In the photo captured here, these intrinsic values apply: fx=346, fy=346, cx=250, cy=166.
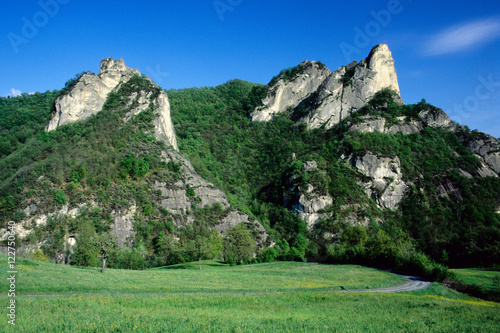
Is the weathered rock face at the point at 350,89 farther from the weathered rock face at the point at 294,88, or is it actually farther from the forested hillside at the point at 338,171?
the weathered rock face at the point at 294,88

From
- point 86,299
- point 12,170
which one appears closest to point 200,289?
point 86,299

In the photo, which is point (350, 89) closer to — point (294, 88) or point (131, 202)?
point (294, 88)

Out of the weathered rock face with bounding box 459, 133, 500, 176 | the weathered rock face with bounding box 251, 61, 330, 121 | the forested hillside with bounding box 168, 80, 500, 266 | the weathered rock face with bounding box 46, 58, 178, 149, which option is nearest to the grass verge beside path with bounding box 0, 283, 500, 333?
the forested hillside with bounding box 168, 80, 500, 266

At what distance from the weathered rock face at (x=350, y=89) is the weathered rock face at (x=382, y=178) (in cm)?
3266

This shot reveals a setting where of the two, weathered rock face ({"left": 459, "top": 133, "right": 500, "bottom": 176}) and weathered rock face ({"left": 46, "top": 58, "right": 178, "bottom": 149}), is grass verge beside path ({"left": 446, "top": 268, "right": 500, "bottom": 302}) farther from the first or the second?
weathered rock face ({"left": 459, "top": 133, "right": 500, "bottom": 176})

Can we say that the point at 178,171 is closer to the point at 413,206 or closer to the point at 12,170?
the point at 12,170

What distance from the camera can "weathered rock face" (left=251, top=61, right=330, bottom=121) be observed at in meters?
184

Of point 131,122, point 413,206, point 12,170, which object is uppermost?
point 131,122

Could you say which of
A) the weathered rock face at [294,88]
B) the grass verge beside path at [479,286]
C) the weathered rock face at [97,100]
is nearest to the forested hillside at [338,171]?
the weathered rock face at [294,88]

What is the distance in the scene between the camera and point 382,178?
135 m

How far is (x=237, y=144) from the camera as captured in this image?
163000mm

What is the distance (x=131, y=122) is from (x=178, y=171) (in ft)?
91.2

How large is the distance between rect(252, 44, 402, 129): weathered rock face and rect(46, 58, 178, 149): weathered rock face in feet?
229

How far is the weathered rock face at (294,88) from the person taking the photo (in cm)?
18375
